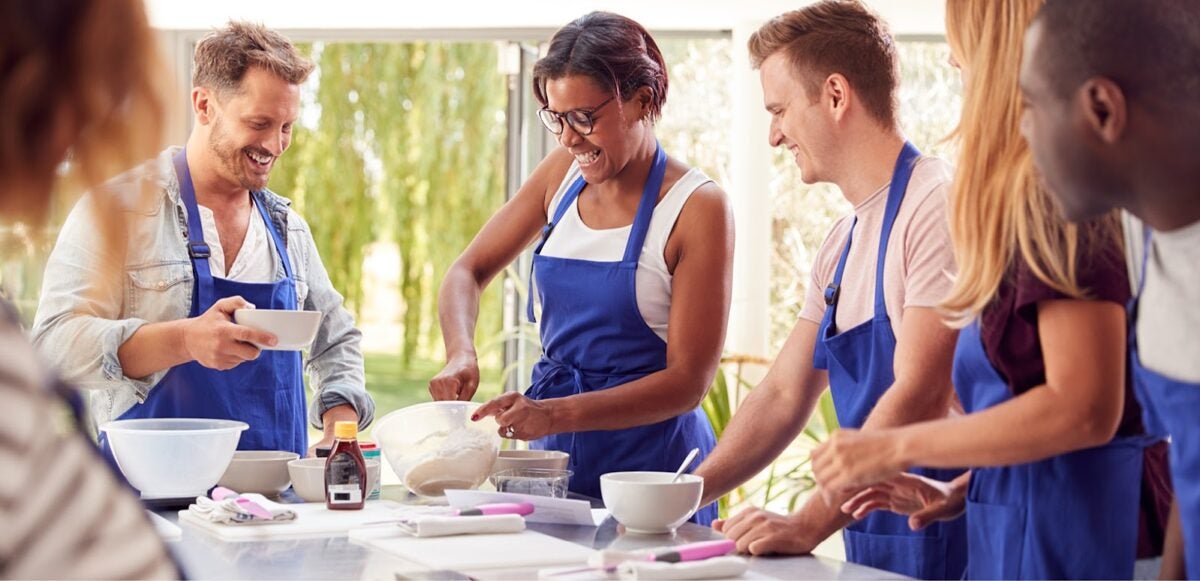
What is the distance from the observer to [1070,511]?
1.76 metres

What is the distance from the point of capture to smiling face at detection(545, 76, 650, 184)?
276 cm

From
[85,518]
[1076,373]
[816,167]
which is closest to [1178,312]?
[1076,373]

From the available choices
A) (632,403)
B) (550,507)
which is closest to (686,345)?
(632,403)

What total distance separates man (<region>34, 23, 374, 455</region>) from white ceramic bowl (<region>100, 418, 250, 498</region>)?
0.66 feet

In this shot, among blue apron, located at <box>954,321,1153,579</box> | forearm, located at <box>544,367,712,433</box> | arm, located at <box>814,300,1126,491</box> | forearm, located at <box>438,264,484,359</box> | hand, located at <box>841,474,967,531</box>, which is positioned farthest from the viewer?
forearm, located at <box>438,264,484,359</box>

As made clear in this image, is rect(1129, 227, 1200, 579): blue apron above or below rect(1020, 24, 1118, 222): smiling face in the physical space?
below

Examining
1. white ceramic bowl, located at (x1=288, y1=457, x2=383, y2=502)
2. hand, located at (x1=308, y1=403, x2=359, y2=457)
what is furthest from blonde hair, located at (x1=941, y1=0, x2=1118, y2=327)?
hand, located at (x1=308, y1=403, x2=359, y2=457)

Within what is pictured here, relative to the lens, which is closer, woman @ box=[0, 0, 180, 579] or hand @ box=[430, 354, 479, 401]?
woman @ box=[0, 0, 180, 579]

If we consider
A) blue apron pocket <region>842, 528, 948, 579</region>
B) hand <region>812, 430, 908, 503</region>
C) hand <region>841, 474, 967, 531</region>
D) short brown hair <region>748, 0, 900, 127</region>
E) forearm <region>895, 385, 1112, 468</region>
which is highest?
short brown hair <region>748, 0, 900, 127</region>

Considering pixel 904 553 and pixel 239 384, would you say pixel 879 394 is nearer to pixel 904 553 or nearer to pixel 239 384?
pixel 904 553

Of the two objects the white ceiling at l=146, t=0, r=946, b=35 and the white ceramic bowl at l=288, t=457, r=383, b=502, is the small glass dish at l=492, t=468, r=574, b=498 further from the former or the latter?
the white ceiling at l=146, t=0, r=946, b=35

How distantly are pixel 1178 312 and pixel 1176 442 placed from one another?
154 mm

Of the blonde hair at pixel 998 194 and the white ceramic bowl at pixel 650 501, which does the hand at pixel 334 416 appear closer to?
the white ceramic bowl at pixel 650 501

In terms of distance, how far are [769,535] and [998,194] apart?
2.03ft
